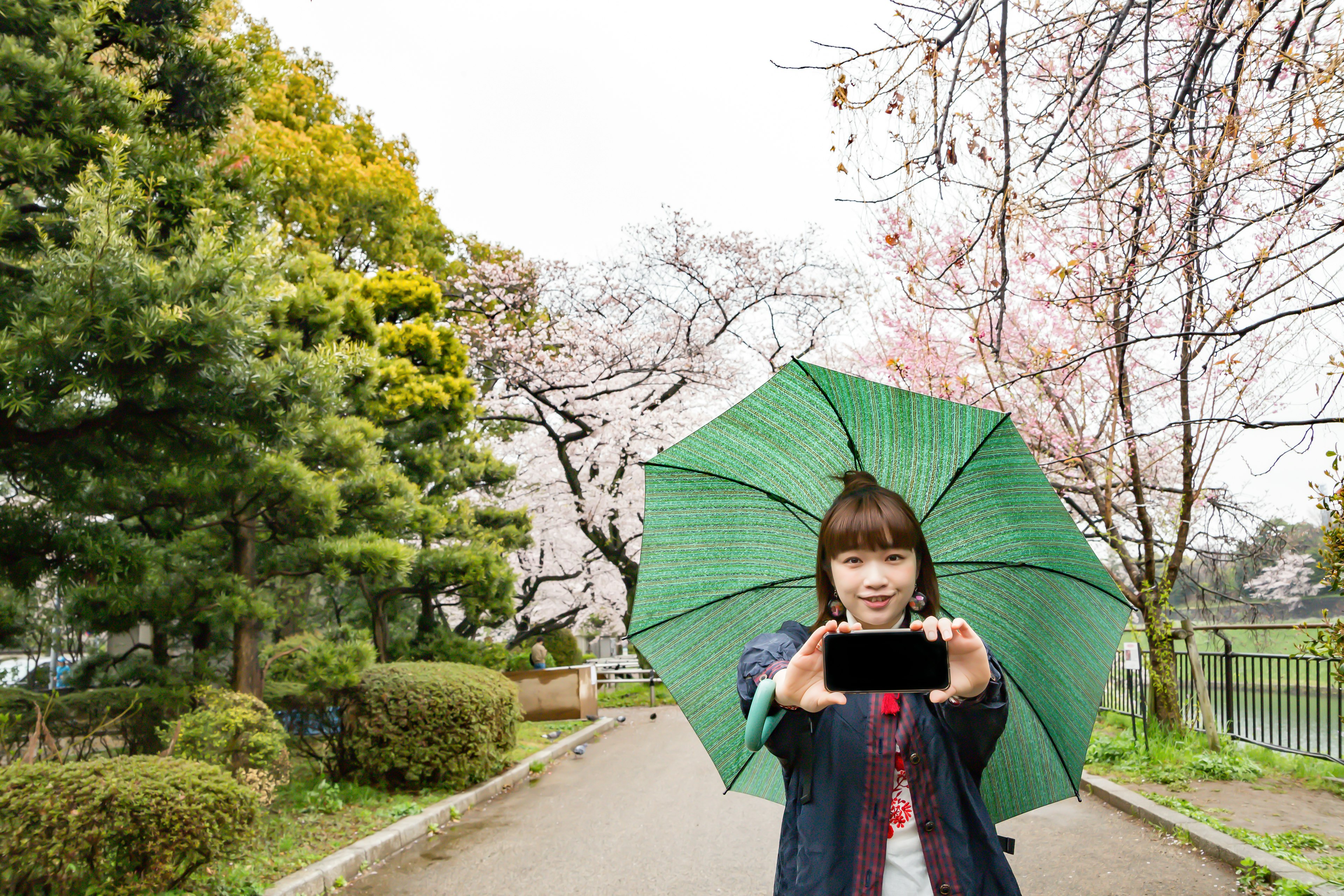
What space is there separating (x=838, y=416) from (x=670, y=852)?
553 centimetres

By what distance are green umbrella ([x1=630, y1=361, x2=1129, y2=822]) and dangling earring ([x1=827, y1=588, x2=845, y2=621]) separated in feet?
0.79

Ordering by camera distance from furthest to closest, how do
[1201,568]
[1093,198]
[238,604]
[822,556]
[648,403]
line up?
[648,403], [1201,568], [238,604], [1093,198], [822,556]

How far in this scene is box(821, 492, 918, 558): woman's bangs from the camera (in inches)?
80.0

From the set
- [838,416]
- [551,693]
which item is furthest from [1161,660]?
[551,693]

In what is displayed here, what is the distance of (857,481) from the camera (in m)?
2.27

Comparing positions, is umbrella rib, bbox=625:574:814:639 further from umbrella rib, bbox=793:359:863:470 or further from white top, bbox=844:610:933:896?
white top, bbox=844:610:933:896

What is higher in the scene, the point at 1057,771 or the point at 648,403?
the point at 648,403

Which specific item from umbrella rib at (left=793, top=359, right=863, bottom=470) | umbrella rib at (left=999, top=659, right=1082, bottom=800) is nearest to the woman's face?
umbrella rib at (left=793, top=359, right=863, bottom=470)

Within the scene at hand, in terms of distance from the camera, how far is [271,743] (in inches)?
268

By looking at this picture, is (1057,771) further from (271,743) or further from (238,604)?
(238,604)

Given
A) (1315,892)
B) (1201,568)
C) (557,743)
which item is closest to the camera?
(1315,892)

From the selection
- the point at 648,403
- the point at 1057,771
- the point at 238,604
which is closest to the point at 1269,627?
the point at 1057,771

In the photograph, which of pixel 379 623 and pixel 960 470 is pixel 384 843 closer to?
pixel 960 470

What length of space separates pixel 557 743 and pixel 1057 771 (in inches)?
481
